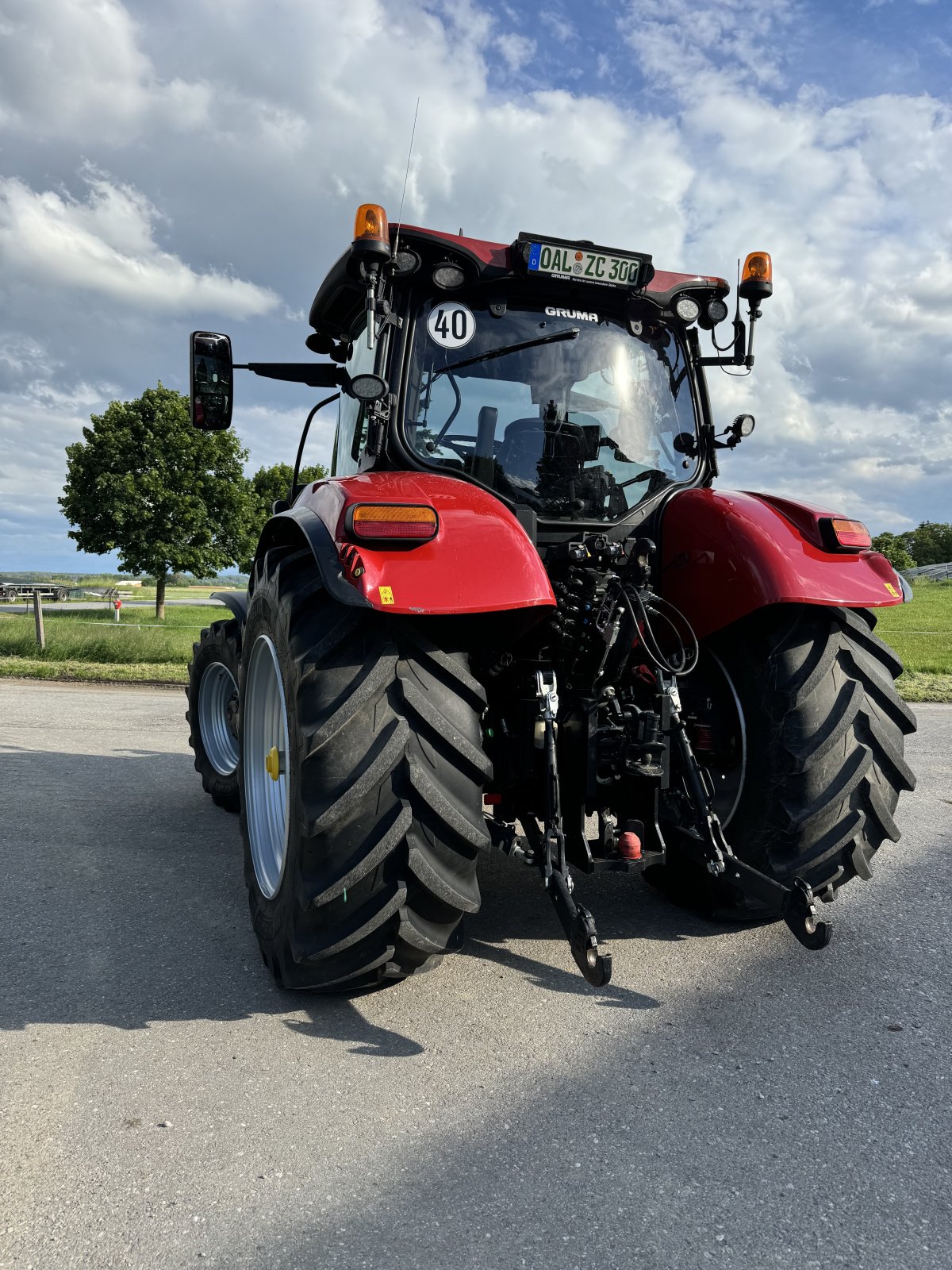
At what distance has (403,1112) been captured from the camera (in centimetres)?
210

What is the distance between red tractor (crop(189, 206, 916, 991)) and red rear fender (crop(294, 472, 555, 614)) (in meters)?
0.01

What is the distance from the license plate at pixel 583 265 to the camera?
3.17m

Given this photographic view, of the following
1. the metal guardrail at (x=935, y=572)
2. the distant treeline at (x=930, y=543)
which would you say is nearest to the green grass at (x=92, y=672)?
the metal guardrail at (x=935, y=572)

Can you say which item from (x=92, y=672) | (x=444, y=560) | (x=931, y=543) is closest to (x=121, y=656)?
(x=92, y=672)

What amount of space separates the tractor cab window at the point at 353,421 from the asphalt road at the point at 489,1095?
190 cm

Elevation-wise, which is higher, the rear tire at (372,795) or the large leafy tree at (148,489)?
the large leafy tree at (148,489)

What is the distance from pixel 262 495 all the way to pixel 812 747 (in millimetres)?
37798

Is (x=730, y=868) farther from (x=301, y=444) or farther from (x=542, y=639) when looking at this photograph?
(x=301, y=444)

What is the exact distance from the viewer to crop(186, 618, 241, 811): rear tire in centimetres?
498

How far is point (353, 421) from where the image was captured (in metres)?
3.69

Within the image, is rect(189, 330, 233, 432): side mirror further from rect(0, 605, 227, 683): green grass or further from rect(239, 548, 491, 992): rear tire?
rect(0, 605, 227, 683): green grass

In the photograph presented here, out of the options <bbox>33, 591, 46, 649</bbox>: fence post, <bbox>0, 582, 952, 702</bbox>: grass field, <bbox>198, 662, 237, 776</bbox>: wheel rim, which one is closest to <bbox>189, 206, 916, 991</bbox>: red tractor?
<bbox>198, 662, 237, 776</bbox>: wheel rim

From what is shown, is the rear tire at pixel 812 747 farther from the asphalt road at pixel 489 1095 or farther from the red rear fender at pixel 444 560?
the red rear fender at pixel 444 560

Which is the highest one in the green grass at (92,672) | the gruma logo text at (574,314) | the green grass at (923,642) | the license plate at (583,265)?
the license plate at (583,265)
